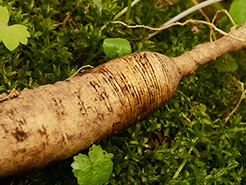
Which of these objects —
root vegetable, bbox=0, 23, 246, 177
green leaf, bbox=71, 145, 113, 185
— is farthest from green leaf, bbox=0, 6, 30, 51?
green leaf, bbox=71, 145, 113, 185

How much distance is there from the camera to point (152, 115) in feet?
7.76

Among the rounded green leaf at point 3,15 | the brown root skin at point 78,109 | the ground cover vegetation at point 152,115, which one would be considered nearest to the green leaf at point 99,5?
the ground cover vegetation at point 152,115

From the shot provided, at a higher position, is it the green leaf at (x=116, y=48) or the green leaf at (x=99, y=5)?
the green leaf at (x=99, y=5)

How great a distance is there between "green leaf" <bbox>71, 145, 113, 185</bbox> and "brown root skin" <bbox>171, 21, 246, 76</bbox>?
3.66ft

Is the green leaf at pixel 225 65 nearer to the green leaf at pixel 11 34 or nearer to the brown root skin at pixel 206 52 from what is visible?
the brown root skin at pixel 206 52

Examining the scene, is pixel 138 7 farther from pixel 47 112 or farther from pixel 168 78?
pixel 47 112

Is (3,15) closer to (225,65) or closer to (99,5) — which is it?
(99,5)

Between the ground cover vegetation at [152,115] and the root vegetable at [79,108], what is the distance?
32cm

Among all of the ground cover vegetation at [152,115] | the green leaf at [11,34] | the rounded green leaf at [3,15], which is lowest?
the ground cover vegetation at [152,115]

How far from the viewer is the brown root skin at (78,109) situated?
1.51 metres

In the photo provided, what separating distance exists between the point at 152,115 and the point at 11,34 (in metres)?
1.44

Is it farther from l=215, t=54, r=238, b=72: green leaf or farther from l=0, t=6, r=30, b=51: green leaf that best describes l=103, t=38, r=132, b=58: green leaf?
l=215, t=54, r=238, b=72: green leaf

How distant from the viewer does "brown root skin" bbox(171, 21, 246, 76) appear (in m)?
2.31

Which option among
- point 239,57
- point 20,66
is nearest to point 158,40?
point 239,57
